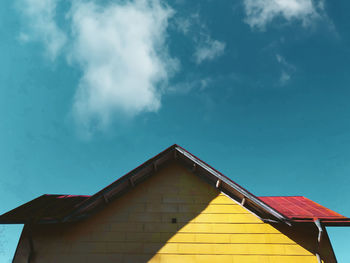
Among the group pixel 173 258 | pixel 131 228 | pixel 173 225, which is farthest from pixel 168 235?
pixel 131 228

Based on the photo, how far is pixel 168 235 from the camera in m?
9.30

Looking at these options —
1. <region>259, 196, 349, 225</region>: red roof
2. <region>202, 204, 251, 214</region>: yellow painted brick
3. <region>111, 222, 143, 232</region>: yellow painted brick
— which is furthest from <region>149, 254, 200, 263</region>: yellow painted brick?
<region>259, 196, 349, 225</region>: red roof

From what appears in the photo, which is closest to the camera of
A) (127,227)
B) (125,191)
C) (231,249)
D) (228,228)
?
(231,249)

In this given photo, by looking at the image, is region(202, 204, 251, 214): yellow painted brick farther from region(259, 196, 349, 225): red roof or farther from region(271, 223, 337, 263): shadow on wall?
region(271, 223, 337, 263): shadow on wall

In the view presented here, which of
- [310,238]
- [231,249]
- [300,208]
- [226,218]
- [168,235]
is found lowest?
[231,249]

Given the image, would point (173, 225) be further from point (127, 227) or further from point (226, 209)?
point (226, 209)

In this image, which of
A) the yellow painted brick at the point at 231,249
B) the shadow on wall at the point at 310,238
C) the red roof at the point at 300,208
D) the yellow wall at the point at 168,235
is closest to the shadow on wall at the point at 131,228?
the yellow wall at the point at 168,235

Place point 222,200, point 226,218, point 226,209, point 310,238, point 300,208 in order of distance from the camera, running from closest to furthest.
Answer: point 310,238
point 226,218
point 300,208
point 226,209
point 222,200

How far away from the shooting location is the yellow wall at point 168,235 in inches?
347

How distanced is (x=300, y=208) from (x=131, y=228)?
7.13 m

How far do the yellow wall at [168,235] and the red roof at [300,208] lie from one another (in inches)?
38.3

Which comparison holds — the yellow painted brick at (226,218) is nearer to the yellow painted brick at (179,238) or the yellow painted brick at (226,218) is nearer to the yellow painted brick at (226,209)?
the yellow painted brick at (226,209)

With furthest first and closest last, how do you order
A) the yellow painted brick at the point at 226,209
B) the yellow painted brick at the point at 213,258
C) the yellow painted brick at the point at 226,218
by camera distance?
1. the yellow painted brick at the point at 226,209
2. the yellow painted brick at the point at 226,218
3. the yellow painted brick at the point at 213,258

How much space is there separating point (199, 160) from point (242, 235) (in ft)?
11.4
